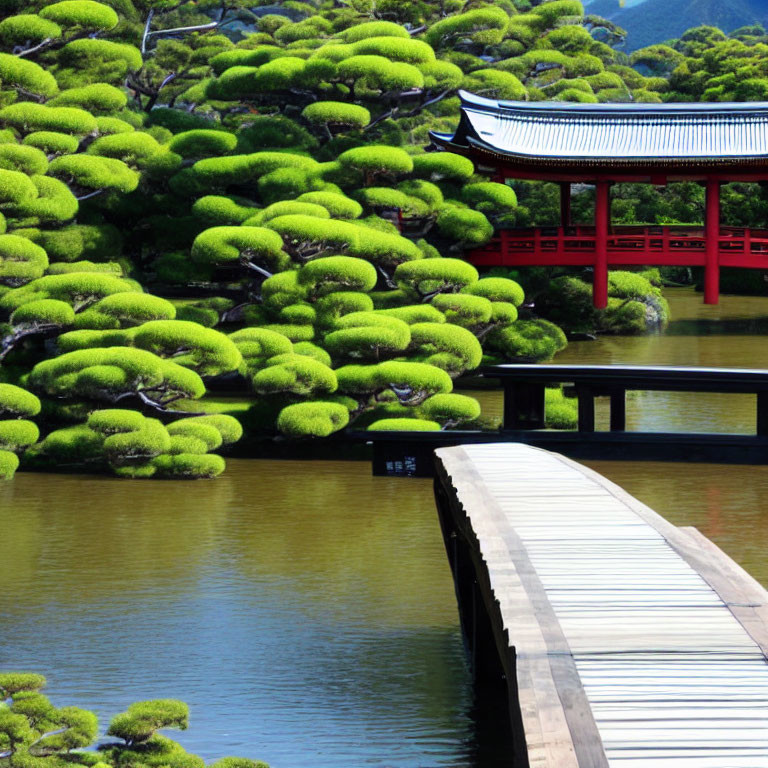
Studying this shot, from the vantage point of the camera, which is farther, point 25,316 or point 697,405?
point 697,405

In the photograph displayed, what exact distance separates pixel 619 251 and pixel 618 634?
840 inches

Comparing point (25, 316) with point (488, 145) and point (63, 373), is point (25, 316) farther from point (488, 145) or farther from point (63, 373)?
point (488, 145)

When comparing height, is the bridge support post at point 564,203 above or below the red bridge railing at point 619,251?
above

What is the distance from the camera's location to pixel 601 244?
93.8 ft

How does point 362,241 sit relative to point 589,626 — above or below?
above

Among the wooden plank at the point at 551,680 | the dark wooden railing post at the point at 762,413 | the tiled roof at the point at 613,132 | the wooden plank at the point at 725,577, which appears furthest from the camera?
the tiled roof at the point at 613,132

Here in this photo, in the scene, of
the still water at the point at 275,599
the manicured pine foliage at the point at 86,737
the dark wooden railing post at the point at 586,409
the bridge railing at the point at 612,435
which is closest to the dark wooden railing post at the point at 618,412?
the bridge railing at the point at 612,435

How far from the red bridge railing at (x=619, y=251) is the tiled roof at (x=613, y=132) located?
167 cm

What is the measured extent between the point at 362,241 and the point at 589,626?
17623mm

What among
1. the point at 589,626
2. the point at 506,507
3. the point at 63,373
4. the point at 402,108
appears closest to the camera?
the point at 589,626

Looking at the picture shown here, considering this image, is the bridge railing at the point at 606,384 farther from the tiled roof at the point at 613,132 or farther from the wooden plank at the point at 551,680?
the wooden plank at the point at 551,680

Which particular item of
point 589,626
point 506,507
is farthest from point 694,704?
point 506,507

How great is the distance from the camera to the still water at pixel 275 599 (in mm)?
11664

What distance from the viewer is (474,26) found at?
33125 mm
